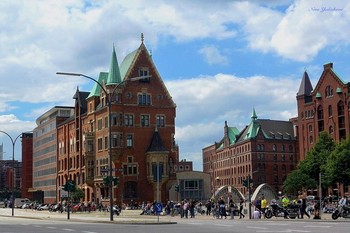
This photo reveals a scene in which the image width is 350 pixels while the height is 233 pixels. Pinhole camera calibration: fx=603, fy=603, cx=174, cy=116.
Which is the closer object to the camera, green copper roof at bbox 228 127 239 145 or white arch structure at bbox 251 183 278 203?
white arch structure at bbox 251 183 278 203

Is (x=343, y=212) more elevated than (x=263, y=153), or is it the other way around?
(x=263, y=153)

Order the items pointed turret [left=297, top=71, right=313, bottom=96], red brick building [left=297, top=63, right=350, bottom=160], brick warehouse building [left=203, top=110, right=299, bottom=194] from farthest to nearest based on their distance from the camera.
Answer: brick warehouse building [left=203, top=110, right=299, bottom=194], pointed turret [left=297, top=71, right=313, bottom=96], red brick building [left=297, top=63, right=350, bottom=160]

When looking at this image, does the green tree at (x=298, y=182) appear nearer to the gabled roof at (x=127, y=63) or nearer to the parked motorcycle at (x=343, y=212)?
the gabled roof at (x=127, y=63)

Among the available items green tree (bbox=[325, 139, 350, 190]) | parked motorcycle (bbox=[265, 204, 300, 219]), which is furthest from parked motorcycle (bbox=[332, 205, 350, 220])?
green tree (bbox=[325, 139, 350, 190])

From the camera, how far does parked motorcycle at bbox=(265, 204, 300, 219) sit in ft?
141

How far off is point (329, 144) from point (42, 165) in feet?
250

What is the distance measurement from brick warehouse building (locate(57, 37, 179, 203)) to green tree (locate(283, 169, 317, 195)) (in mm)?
20012

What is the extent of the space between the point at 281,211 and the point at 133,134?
57226 mm

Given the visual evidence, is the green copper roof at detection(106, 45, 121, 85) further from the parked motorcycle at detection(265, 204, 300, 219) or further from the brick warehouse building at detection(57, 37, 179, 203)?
the parked motorcycle at detection(265, 204, 300, 219)

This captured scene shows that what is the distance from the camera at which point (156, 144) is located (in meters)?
102

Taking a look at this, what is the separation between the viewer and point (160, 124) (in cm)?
10425

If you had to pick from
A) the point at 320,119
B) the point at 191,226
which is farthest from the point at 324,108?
the point at 191,226

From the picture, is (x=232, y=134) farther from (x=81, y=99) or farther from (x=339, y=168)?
(x=339, y=168)

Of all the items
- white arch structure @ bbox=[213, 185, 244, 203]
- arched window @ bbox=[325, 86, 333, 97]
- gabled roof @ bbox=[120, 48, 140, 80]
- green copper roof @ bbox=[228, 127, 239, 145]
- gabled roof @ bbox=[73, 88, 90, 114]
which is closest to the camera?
white arch structure @ bbox=[213, 185, 244, 203]
